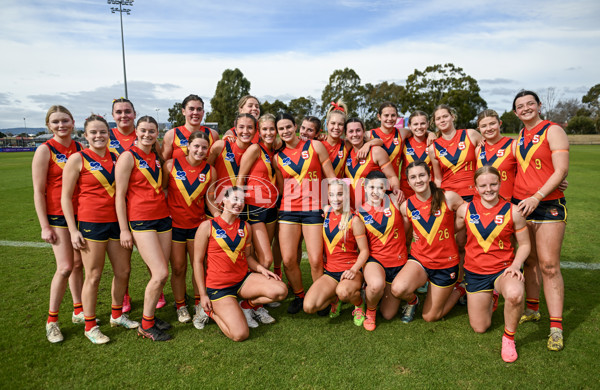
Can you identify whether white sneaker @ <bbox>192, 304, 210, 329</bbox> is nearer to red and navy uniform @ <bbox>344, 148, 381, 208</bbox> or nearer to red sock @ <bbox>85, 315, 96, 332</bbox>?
red sock @ <bbox>85, 315, 96, 332</bbox>

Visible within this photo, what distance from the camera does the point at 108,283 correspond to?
4465mm

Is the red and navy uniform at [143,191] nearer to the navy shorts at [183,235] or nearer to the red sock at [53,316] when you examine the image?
the navy shorts at [183,235]

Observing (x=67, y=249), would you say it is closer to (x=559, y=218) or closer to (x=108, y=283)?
(x=108, y=283)

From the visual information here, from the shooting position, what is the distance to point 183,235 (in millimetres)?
3494

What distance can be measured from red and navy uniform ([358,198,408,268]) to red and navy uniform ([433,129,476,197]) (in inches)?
31.8

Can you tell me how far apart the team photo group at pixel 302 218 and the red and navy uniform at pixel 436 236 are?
13mm

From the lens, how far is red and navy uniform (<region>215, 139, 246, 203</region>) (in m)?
3.75

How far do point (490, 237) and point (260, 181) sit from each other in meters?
2.21

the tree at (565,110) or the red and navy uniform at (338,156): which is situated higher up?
the tree at (565,110)

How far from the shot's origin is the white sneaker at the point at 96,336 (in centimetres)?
311

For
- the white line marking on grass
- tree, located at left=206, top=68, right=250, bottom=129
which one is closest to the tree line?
tree, located at left=206, top=68, right=250, bottom=129

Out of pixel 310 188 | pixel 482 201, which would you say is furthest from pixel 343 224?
pixel 482 201

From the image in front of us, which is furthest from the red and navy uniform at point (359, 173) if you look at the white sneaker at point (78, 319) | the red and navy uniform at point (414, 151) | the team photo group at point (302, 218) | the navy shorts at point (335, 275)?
the white sneaker at point (78, 319)

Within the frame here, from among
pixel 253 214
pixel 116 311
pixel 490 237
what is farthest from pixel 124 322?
pixel 490 237
